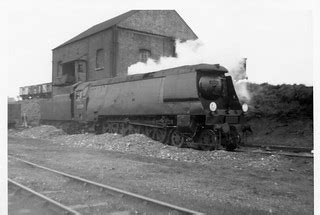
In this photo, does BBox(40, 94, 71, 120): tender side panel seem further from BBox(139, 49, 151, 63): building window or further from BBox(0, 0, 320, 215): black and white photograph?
BBox(139, 49, 151, 63): building window

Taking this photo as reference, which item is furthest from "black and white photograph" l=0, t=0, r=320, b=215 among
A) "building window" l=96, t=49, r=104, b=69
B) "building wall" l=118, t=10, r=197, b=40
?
"building window" l=96, t=49, r=104, b=69

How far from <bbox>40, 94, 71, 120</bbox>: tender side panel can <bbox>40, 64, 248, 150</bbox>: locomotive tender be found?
376 cm

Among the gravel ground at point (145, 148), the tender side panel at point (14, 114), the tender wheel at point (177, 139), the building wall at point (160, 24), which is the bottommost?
the gravel ground at point (145, 148)

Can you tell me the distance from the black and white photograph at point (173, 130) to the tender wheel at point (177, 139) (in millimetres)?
53

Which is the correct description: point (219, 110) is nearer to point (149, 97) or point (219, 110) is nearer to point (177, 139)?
point (177, 139)

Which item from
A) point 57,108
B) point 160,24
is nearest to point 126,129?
point 57,108

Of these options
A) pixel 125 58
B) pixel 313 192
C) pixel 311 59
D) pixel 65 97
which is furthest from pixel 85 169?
pixel 125 58

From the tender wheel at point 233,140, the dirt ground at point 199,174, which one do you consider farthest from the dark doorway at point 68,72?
the tender wheel at point 233,140

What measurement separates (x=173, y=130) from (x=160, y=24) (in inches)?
507

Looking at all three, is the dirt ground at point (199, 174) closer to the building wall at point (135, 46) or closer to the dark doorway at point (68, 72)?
the building wall at point (135, 46)

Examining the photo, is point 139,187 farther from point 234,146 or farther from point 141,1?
point 234,146

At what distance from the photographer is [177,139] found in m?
11.7

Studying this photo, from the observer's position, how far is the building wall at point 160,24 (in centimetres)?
2294

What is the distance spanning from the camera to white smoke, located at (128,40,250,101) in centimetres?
1276
